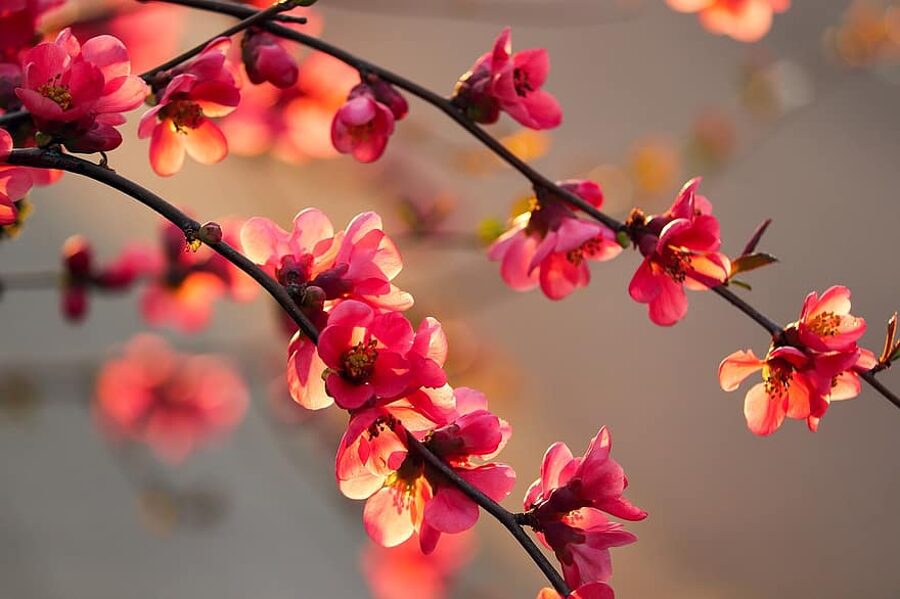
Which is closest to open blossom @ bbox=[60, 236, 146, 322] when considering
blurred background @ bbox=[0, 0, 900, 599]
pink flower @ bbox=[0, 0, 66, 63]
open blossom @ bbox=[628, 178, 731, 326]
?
pink flower @ bbox=[0, 0, 66, 63]

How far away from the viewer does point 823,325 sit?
44 centimetres

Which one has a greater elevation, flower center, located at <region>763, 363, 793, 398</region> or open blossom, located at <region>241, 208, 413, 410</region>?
flower center, located at <region>763, 363, 793, 398</region>

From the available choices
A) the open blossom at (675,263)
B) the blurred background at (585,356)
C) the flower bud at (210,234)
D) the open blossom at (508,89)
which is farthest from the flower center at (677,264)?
the blurred background at (585,356)

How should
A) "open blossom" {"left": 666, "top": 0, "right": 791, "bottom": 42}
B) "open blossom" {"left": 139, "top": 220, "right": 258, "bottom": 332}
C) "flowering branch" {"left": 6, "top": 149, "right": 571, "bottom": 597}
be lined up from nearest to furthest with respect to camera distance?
1. "flowering branch" {"left": 6, "top": 149, "right": 571, "bottom": 597}
2. "open blossom" {"left": 666, "top": 0, "right": 791, "bottom": 42}
3. "open blossom" {"left": 139, "top": 220, "right": 258, "bottom": 332}

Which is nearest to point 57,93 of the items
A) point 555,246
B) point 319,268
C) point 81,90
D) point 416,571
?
point 81,90

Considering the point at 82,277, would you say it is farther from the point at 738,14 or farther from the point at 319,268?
the point at 738,14

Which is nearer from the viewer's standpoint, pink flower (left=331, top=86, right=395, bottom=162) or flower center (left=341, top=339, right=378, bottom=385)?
flower center (left=341, top=339, right=378, bottom=385)

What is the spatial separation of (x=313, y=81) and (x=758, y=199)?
1.71 m

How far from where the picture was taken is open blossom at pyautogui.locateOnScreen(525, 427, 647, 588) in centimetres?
38

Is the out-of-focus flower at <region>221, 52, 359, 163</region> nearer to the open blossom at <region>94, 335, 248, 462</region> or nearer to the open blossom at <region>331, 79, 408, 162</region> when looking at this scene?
the open blossom at <region>331, 79, 408, 162</region>

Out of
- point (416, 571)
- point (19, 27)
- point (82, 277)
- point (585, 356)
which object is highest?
point (19, 27)

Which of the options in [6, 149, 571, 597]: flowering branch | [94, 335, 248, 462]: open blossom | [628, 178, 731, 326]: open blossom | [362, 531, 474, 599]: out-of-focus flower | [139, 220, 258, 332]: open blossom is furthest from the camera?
[362, 531, 474, 599]: out-of-focus flower

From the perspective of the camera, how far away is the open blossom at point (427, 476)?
15.0 inches

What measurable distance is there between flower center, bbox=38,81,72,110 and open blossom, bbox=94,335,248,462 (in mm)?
834
